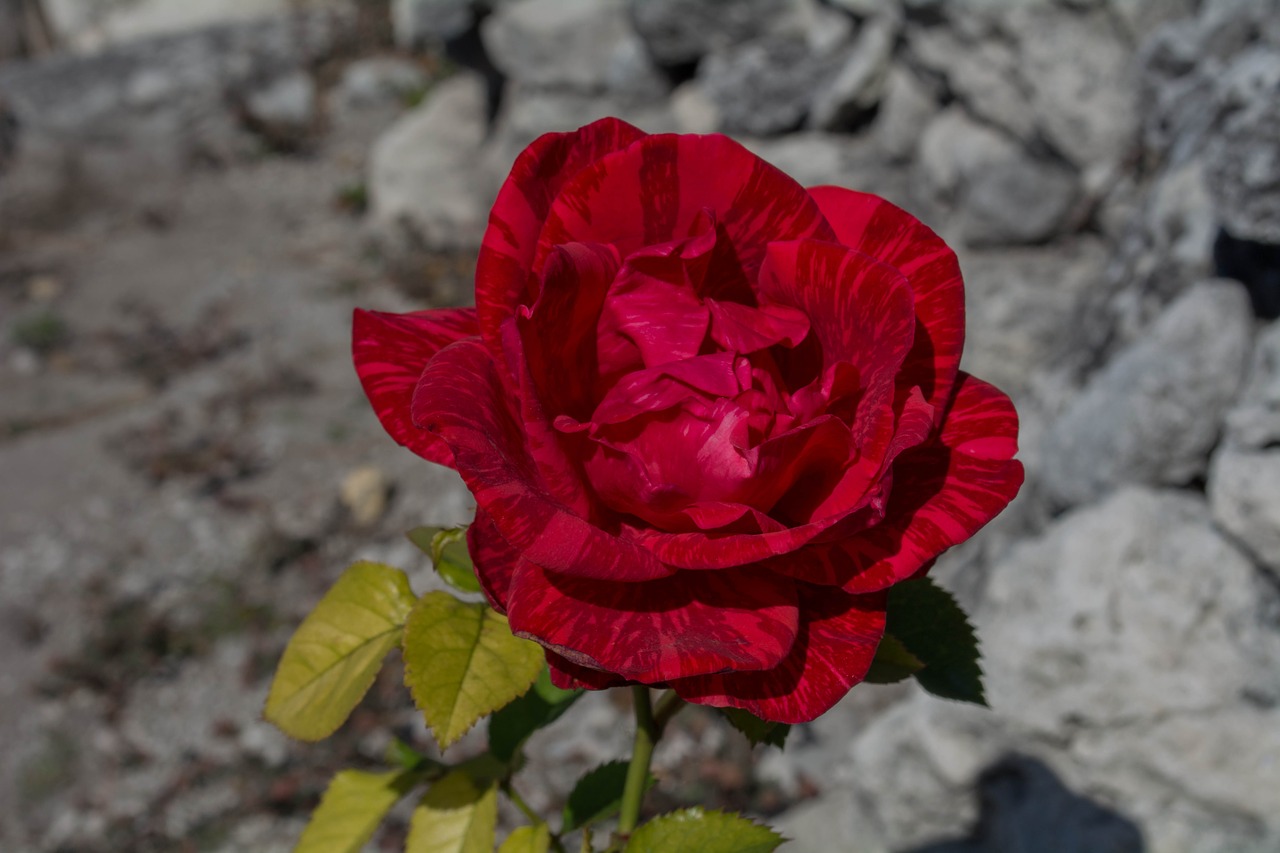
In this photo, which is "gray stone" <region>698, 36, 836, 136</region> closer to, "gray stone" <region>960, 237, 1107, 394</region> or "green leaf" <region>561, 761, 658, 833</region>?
"gray stone" <region>960, 237, 1107, 394</region>

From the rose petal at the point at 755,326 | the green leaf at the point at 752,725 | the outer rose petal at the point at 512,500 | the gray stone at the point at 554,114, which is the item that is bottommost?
the gray stone at the point at 554,114

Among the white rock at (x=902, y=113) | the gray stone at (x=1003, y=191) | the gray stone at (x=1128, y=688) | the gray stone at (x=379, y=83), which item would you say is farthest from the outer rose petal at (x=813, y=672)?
the gray stone at (x=379, y=83)

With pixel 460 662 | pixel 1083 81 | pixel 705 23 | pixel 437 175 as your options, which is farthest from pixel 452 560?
pixel 437 175

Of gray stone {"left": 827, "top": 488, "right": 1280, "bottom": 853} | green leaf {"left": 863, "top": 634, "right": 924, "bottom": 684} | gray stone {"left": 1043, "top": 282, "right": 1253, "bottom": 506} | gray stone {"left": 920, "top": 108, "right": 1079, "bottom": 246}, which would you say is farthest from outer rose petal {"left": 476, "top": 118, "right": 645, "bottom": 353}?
gray stone {"left": 920, "top": 108, "right": 1079, "bottom": 246}

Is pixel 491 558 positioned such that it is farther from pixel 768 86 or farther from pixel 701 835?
pixel 768 86

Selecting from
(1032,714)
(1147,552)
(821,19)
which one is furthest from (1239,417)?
(821,19)

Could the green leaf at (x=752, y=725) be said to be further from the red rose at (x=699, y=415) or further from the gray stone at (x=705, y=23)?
the gray stone at (x=705, y=23)
